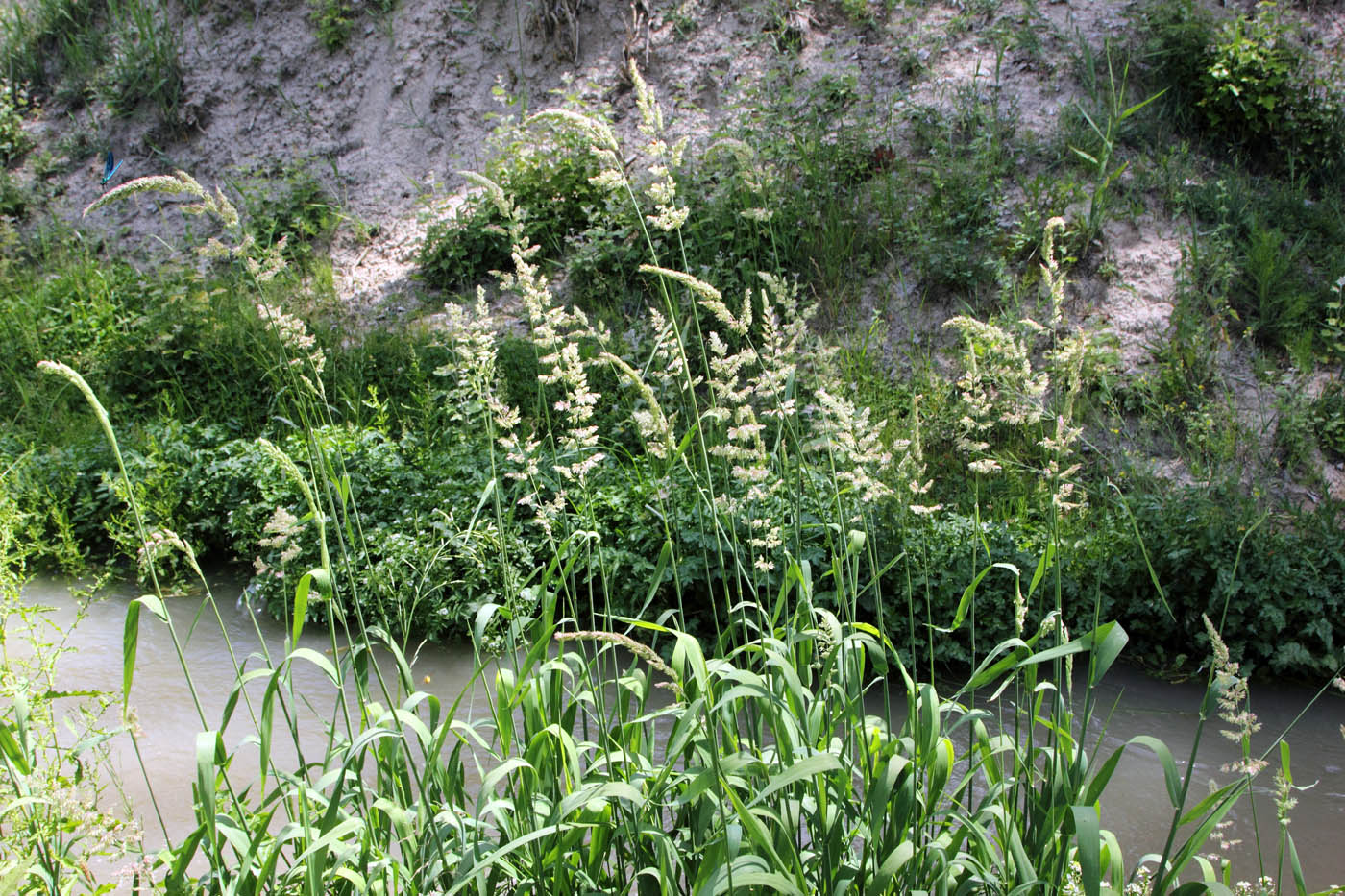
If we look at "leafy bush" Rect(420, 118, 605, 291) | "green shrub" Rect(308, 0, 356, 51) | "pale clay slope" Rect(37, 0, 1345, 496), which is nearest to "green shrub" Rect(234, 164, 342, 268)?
"pale clay slope" Rect(37, 0, 1345, 496)

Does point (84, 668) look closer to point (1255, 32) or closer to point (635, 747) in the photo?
point (635, 747)

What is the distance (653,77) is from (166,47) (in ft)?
17.4

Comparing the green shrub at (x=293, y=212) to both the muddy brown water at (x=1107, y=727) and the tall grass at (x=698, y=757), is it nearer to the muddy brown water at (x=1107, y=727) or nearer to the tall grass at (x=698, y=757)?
the muddy brown water at (x=1107, y=727)

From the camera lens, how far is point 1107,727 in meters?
2.90

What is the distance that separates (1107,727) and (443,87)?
819 centimetres

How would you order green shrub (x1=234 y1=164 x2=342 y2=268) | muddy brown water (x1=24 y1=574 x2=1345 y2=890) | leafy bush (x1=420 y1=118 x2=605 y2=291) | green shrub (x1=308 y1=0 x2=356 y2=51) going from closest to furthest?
muddy brown water (x1=24 y1=574 x2=1345 y2=890) < leafy bush (x1=420 y1=118 x2=605 y2=291) < green shrub (x1=234 y1=164 x2=342 y2=268) < green shrub (x1=308 y1=0 x2=356 y2=51)

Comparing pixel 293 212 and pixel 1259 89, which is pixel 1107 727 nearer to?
pixel 1259 89

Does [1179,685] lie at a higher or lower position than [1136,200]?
lower

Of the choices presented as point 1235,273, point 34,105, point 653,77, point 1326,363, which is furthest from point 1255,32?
point 34,105

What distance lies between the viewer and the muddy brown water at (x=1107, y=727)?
321 cm

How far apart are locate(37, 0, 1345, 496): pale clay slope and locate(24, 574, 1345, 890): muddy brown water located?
2.83 metres

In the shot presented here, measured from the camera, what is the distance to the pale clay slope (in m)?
7.24

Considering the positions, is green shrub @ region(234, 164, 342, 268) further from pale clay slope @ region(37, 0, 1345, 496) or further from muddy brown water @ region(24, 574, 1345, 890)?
muddy brown water @ region(24, 574, 1345, 890)

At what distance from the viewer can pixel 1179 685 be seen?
4.07m
